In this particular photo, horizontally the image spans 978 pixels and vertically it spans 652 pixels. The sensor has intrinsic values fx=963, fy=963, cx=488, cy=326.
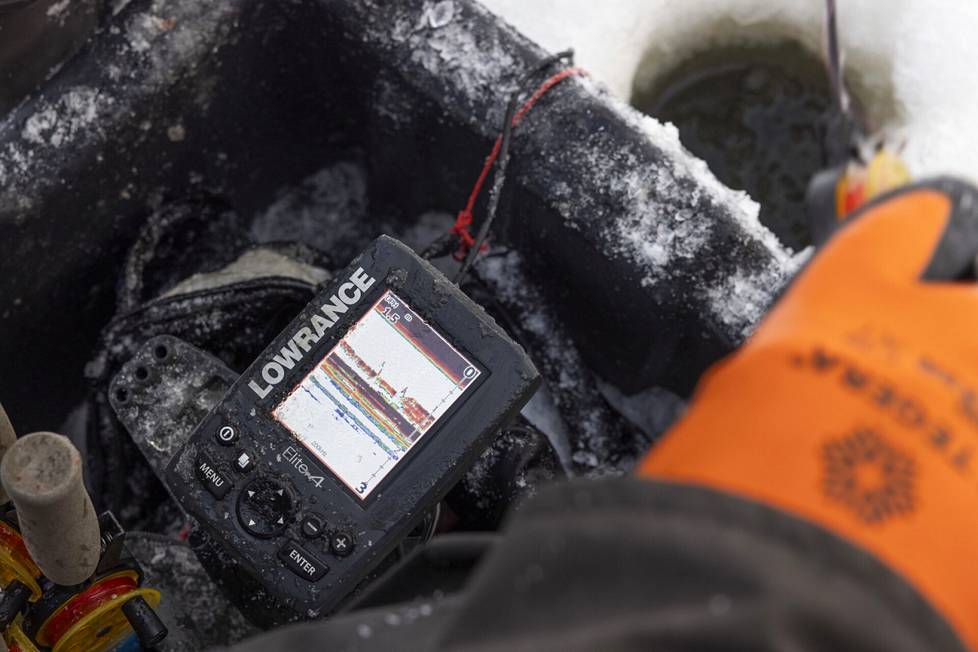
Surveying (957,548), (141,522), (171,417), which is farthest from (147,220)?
(957,548)

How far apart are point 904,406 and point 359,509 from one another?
23.0 inches

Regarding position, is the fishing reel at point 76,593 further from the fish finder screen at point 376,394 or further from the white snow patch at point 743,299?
the white snow patch at point 743,299

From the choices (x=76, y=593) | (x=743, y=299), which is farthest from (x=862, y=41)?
(x=76, y=593)

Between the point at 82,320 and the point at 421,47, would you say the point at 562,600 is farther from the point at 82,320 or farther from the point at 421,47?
the point at 82,320

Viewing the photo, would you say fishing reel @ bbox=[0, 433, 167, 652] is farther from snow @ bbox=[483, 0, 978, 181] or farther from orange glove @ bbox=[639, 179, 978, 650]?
snow @ bbox=[483, 0, 978, 181]

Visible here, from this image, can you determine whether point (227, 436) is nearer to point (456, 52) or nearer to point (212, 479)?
point (212, 479)

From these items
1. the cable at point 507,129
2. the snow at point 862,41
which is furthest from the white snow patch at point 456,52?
the snow at point 862,41

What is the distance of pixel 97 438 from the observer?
3.90ft

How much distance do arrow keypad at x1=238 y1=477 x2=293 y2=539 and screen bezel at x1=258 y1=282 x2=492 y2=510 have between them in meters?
0.05

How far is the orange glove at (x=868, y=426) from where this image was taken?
0.48 meters

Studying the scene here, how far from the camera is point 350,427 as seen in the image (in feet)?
3.21

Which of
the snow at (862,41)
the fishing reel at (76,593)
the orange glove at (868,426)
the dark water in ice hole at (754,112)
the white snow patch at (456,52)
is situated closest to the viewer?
the orange glove at (868,426)

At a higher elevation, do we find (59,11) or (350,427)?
(59,11)

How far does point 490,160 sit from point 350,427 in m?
0.33
